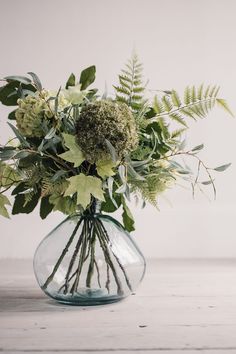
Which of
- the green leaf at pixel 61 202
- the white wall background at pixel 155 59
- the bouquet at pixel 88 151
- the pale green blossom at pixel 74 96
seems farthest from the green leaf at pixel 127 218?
the white wall background at pixel 155 59

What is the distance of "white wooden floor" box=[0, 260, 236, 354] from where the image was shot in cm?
113

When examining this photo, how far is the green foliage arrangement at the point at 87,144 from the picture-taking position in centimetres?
123

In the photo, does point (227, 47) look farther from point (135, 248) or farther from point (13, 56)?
point (135, 248)

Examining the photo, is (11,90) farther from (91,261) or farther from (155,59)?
(155,59)

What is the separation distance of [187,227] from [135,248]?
1.11m

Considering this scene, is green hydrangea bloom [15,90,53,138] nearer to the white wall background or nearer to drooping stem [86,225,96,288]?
drooping stem [86,225,96,288]

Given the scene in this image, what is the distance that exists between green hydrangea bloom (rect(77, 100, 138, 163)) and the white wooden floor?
1.07 ft

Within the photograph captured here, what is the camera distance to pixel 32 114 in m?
1.23

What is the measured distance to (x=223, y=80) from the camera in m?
2.50

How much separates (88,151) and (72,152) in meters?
0.03

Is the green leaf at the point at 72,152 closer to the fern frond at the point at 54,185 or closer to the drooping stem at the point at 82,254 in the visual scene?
the fern frond at the point at 54,185

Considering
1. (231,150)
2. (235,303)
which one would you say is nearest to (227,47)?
(231,150)

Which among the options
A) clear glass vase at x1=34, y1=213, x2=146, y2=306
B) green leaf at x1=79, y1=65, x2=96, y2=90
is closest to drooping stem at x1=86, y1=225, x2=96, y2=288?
clear glass vase at x1=34, y1=213, x2=146, y2=306

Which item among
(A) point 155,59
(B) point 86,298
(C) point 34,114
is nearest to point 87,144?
(C) point 34,114
